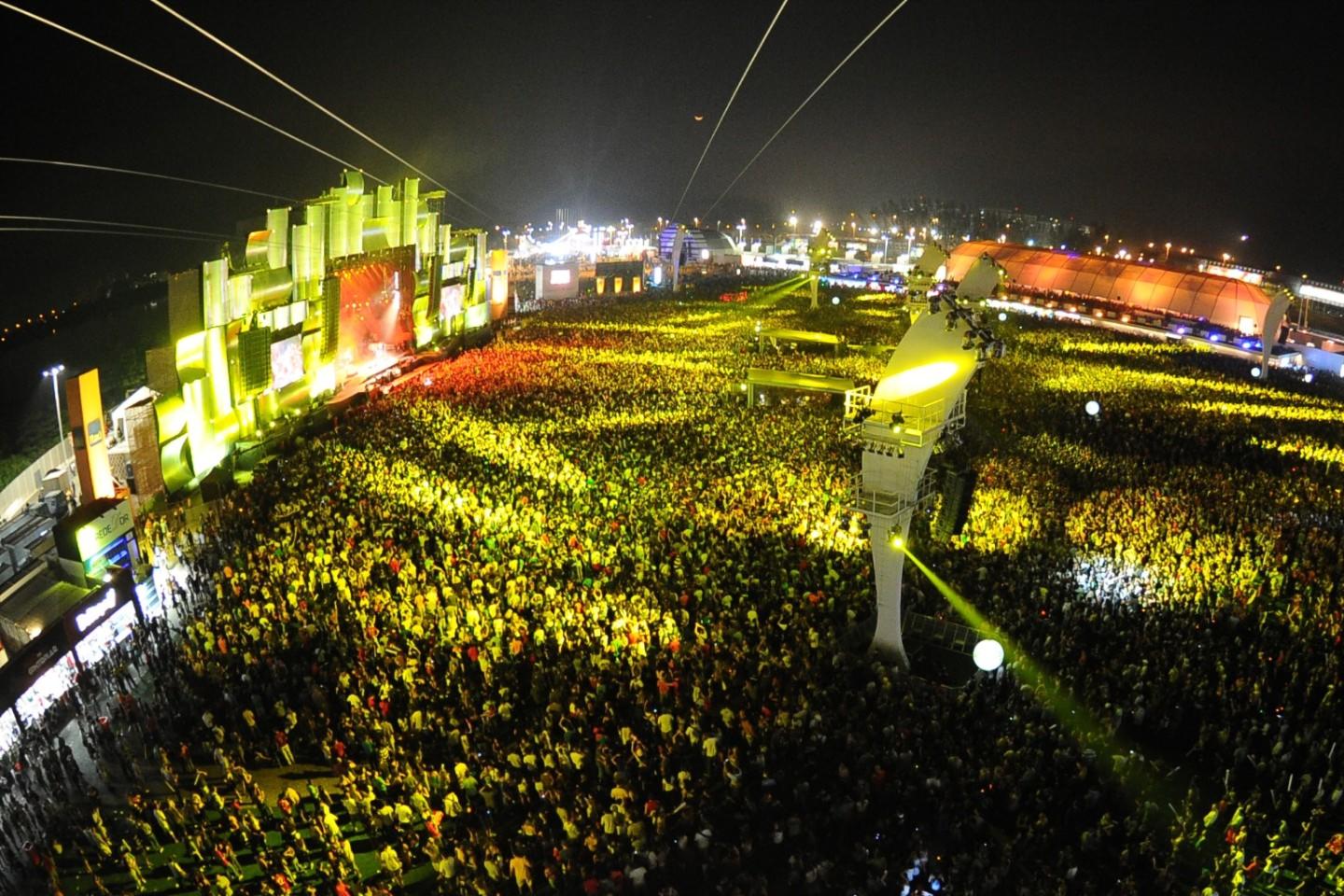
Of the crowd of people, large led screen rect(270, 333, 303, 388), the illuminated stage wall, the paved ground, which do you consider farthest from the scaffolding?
the illuminated stage wall

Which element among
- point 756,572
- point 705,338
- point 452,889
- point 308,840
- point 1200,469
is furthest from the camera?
point 705,338

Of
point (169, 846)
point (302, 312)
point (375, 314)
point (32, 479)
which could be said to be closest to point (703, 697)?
point (169, 846)

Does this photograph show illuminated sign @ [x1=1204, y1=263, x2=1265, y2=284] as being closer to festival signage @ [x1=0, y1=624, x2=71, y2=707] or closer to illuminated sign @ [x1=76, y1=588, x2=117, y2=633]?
illuminated sign @ [x1=76, y1=588, x2=117, y2=633]

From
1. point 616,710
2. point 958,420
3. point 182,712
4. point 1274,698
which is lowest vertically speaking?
point 182,712

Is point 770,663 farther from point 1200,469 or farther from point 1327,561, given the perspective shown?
point 1200,469

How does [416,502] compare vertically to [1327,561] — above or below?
below

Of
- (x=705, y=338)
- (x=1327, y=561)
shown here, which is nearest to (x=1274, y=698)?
(x=1327, y=561)

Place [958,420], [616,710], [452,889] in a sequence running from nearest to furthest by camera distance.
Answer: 1. [452,889]
2. [616,710]
3. [958,420]

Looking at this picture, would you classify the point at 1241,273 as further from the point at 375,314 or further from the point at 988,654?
the point at 988,654
